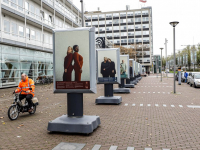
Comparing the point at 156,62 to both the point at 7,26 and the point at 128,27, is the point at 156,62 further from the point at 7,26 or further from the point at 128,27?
the point at 128,27

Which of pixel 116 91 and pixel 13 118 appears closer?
pixel 13 118

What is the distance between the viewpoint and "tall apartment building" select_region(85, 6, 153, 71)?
9044 centimetres

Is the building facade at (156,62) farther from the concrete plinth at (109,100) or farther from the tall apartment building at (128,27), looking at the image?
the concrete plinth at (109,100)

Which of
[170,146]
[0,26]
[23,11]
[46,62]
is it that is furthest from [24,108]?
[46,62]

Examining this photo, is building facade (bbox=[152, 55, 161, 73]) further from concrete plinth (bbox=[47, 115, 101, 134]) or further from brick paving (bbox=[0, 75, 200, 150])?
concrete plinth (bbox=[47, 115, 101, 134])

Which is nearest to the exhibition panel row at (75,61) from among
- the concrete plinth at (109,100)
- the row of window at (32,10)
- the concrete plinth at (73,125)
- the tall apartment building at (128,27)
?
the concrete plinth at (73,125)

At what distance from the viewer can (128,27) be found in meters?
93.0

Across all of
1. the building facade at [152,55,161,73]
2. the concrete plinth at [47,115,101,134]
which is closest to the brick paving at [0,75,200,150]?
the concrete plinth at [47,115,101,134]

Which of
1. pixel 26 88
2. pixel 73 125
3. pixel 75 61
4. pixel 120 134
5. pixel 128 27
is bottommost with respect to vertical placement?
pixel 120 134

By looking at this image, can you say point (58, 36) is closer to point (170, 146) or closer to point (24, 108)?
point (24, 108)

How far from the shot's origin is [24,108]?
27.1ft

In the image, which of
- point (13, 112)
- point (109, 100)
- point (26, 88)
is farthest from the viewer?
point (109, 100)

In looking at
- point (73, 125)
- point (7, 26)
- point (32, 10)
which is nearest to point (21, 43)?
point (7, 26)

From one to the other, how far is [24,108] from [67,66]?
126 inches
